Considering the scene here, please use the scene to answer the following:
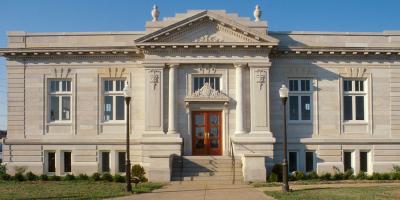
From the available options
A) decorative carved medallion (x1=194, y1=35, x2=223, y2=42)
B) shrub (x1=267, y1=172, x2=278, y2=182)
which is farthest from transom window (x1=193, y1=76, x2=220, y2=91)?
shrub (x1=267, y1=172, x2=278, y2=182)

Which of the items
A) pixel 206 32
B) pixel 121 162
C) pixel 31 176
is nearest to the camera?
pixel 31 176

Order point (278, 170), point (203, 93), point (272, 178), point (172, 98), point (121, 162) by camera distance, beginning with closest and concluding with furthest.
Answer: point (272, 178), point (278, 170), point (172, 98), point (203, 93), point (121, 162)

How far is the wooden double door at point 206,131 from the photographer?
27703 mm

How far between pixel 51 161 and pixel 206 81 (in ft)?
33.0

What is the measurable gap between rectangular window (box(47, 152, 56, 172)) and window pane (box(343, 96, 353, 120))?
55.5 feet

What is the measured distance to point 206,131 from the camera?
27750 mm

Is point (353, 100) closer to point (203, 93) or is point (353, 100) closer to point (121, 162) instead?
point (203, 93)

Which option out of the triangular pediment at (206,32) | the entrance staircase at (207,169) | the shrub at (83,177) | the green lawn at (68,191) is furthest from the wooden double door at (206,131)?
the shrub at (83,177)

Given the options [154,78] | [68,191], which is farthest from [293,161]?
[68,191]

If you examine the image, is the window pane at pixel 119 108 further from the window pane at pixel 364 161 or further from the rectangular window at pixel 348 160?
the window pane at pixel 364 161

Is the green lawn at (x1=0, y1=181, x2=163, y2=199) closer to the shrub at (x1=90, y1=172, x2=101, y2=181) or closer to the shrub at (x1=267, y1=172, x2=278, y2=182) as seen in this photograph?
the shrub at (x1=90, y1=172, x2=101, y2=181)

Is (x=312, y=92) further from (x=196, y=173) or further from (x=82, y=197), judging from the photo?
(x=82, y=197)

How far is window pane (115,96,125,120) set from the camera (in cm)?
2852

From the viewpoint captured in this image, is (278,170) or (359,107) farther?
(359,107)
